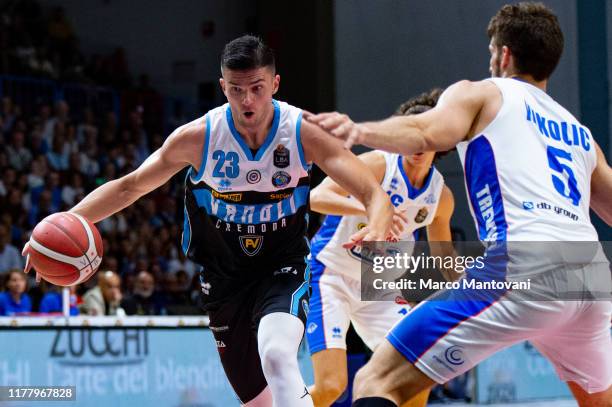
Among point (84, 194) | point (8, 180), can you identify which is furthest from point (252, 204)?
point (84, 194)

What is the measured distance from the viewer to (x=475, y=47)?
43.5 feet

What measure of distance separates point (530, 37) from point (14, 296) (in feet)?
24.9

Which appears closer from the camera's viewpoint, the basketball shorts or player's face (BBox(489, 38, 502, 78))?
the basketball shorts

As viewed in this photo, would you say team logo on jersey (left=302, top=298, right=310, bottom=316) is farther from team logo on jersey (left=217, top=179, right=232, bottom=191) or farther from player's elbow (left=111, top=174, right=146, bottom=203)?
player's elbow (left=111, top=174, right=146, bottom=203)

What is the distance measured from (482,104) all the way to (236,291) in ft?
5.88

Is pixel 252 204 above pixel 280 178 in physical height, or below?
below

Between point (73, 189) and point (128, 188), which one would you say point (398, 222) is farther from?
point (73, 189)

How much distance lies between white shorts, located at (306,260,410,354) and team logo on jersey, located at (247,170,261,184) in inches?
66.3

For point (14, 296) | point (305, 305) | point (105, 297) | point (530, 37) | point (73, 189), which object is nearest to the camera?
point (530, 37)

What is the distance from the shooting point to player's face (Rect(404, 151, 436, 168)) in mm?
5766

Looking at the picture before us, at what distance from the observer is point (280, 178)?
14.8ft

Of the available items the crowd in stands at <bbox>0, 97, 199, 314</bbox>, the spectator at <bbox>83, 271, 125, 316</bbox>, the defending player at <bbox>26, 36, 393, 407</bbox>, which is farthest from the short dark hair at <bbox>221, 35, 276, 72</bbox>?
the crowd in stands at <bbox>0, 97, 199, 314</bbox>

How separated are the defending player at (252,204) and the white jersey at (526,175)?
681mm

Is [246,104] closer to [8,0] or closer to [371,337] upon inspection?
[371,337]
